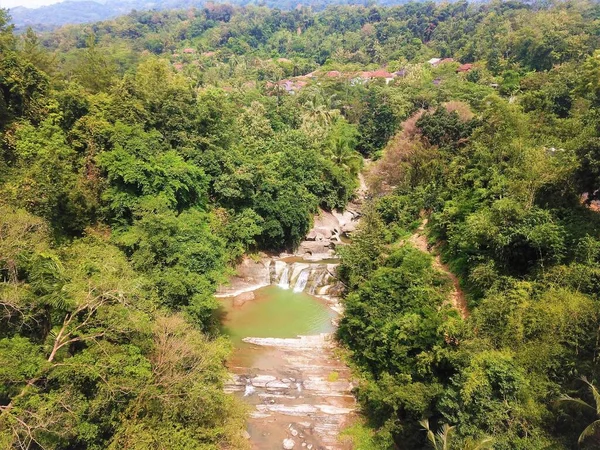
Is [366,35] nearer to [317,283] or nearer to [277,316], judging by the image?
[317,283]

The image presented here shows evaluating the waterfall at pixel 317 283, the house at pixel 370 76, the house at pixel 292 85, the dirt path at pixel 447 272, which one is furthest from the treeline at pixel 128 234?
the house at pixel 370 76

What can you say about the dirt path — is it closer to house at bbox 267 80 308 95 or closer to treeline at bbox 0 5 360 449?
treeline at bbox 0 5 360 449

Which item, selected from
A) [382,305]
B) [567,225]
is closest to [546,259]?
[567,225]

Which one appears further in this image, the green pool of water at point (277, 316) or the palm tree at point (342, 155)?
the palm tree at point (342, 155)

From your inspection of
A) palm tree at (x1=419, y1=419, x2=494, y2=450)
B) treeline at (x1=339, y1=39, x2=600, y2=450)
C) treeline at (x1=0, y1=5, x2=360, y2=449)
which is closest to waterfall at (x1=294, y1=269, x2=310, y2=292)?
treeline at (x1=0, y1=5, x2=360, y2=449)

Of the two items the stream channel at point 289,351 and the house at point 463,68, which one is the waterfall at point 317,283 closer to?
the stream channel at point 289,351

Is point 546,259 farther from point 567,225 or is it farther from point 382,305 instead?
point 382,305
